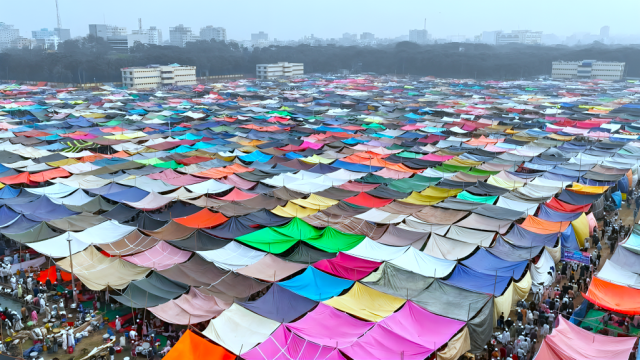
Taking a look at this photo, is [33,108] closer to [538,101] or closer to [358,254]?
[358,254]

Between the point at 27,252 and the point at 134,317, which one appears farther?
the point at 27,252

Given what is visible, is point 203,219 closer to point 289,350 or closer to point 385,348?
point 289,350

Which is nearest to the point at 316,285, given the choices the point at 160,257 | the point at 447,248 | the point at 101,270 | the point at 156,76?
the point at 447,248

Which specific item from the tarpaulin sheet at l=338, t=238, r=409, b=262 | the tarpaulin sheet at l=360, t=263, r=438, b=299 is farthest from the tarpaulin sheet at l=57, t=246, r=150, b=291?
the tarpaulin sheet at l=360, t=263, r=438, b=299

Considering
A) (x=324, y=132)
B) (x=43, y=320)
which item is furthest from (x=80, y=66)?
(x=43, y=320)

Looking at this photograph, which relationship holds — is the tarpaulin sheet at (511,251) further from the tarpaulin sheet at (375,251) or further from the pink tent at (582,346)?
the pink tent at (582,346)

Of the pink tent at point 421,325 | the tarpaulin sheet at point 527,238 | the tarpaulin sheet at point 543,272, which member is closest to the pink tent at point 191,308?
the pink tent at point 421,325

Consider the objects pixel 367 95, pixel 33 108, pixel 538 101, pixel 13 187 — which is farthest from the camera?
pixel 367 95
